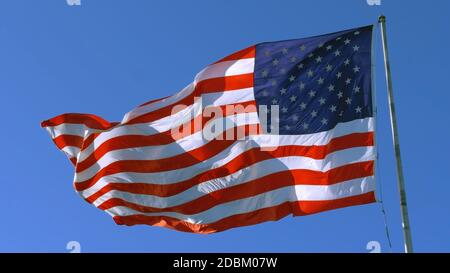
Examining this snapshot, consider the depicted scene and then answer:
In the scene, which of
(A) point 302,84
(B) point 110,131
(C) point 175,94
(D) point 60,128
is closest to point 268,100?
(A) point 302,84

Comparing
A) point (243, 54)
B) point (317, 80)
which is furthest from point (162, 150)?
point (317, 80)

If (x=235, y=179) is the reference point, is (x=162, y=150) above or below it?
above

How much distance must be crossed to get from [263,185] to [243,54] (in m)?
3.32

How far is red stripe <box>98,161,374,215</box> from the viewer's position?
695 inches

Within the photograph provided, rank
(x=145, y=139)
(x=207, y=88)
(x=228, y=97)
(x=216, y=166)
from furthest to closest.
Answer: (x=145, y=139), (x=207, y=88), (x=228, y=97), (x=216, y=166)

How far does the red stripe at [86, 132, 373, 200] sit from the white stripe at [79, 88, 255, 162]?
40.3 inches

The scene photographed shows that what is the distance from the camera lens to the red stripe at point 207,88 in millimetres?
19609

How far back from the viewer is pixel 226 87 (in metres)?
19.8

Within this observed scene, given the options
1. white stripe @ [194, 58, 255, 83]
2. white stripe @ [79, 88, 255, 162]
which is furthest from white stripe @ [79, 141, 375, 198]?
white stripe @ [194, 58, 255, 83]

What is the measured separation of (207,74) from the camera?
65.6 feet

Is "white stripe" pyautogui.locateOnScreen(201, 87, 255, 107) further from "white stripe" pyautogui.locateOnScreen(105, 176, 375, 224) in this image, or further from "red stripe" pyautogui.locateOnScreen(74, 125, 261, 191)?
"white stripe" pyautogui.locateOnScreen(105, 176, 375, 224)

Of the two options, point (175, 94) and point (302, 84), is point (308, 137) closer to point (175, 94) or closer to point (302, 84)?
point (302, 84)

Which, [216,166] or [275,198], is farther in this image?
[216,166]

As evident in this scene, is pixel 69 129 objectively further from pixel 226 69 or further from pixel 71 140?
pixel 226 69
